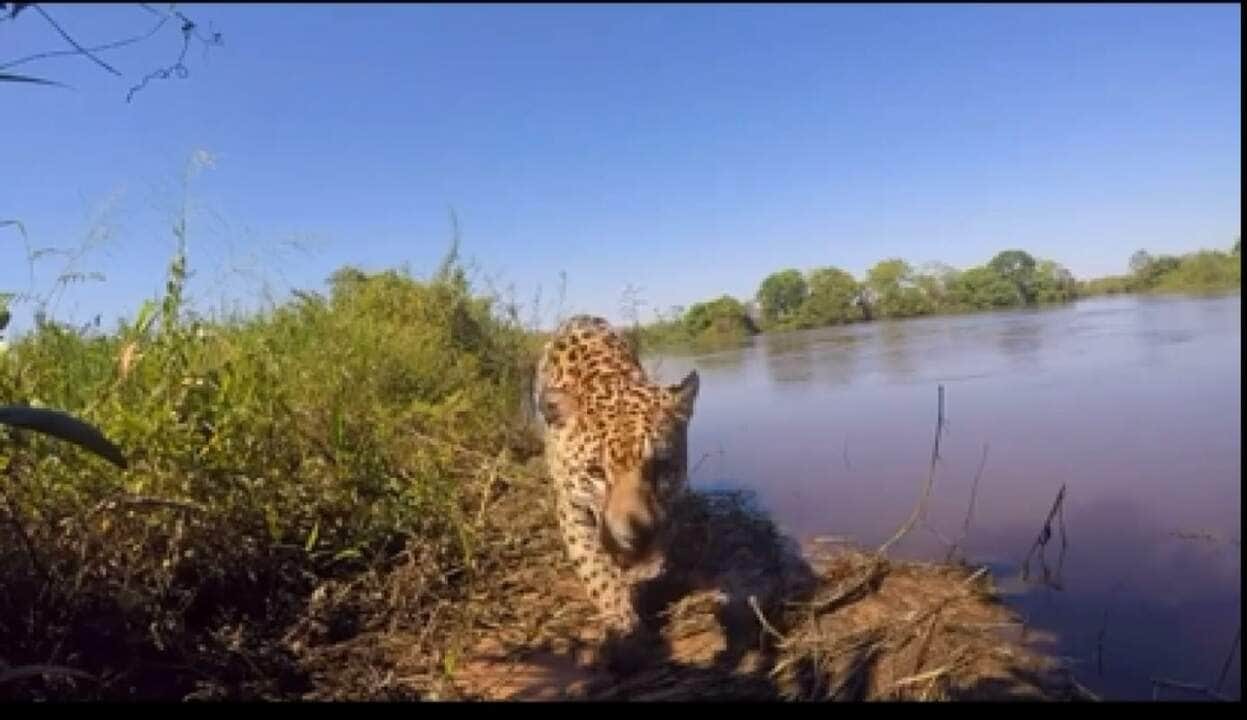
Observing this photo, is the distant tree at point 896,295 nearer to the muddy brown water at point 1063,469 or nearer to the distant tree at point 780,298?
the distant tree at point 780,298

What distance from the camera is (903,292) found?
22703 mm

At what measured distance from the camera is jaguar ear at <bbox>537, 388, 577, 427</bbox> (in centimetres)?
463

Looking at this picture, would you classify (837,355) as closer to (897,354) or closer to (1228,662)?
(897,354)

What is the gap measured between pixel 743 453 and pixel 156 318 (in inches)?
173

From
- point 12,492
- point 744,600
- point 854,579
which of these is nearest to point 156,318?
point 12,492

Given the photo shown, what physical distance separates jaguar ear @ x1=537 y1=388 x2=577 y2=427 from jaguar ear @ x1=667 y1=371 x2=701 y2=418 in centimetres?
52

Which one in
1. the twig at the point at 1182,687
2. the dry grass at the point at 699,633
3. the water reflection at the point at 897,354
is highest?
the water reflection at the point at 897,354

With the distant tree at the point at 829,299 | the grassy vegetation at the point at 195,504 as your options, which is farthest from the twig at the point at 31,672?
the distant tree at the point at 829,299

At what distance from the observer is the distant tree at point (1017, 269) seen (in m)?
19.2

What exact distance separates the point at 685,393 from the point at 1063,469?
2433 mm

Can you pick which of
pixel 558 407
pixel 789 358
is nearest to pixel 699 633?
pixel 558 407

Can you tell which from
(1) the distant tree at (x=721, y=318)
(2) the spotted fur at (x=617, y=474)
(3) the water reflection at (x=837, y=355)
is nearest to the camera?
(2) the spotted fur at (x=617, y=474)

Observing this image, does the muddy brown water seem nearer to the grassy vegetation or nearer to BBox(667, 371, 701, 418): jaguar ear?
BBox(667, 371, 701, 418): jaguar ear

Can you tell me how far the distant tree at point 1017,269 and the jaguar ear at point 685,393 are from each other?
1659 centimetres
